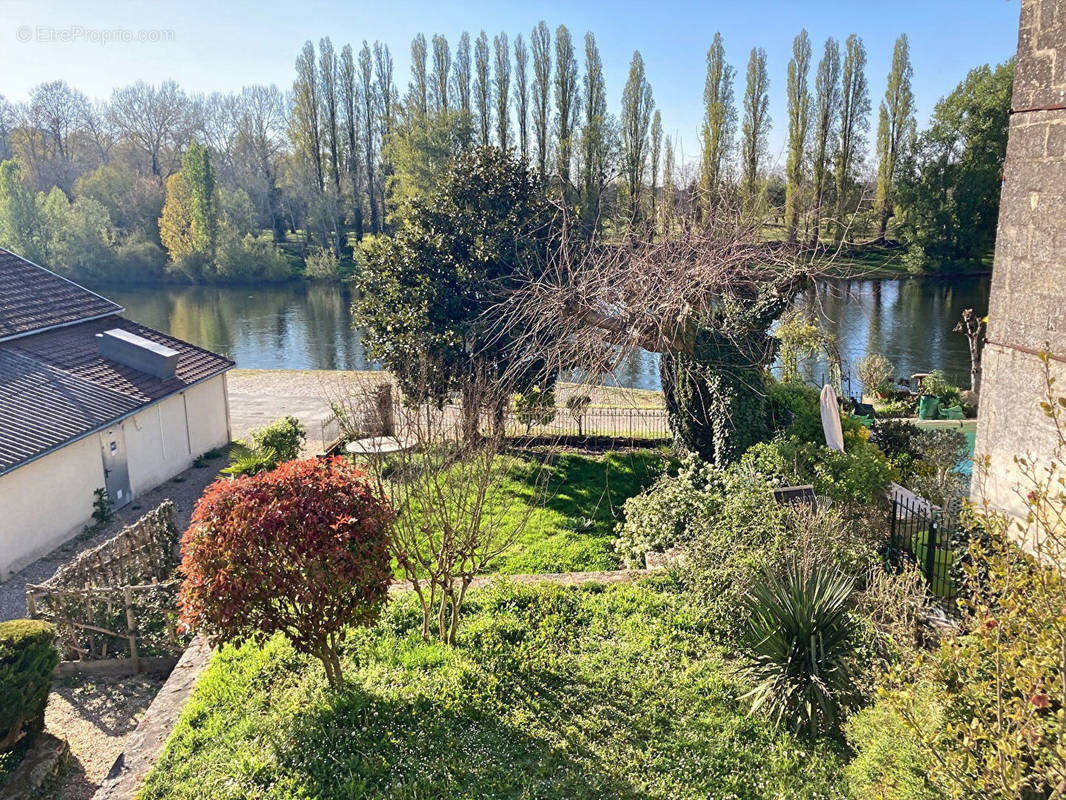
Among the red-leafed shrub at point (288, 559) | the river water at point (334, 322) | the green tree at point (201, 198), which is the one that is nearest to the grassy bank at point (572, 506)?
the red-leafed shrub at point (288, 559)

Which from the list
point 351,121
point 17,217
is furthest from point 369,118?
point 17,217

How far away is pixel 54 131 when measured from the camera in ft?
198

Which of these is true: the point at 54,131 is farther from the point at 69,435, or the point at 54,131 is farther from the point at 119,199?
the point at 69,435

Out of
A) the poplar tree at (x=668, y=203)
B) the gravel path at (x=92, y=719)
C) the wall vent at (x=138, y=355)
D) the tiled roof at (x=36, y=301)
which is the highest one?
the poplar tree at (x=668, y=203)

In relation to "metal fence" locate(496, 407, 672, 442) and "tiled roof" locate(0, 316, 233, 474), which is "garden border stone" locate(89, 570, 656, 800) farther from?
"metal fence" locate(496, 407, 672, 442)

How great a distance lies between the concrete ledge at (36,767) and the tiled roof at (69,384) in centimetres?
597

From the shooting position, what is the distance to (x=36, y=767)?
22.1 ft

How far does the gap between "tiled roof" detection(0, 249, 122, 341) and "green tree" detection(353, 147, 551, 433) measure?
7123mm

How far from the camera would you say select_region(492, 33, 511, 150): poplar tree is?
163ft

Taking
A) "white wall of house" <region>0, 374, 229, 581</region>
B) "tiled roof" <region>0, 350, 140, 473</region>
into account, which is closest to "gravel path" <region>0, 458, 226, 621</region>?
"white wall of house" <region>0, 374, 229, 581</region>

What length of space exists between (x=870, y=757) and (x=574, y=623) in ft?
11.6

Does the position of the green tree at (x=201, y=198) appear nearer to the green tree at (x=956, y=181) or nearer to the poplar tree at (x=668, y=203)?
the green tree at (x=956, y=181)

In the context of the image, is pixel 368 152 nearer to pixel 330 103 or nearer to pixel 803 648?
pixel 330 103

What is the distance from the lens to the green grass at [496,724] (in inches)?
201
